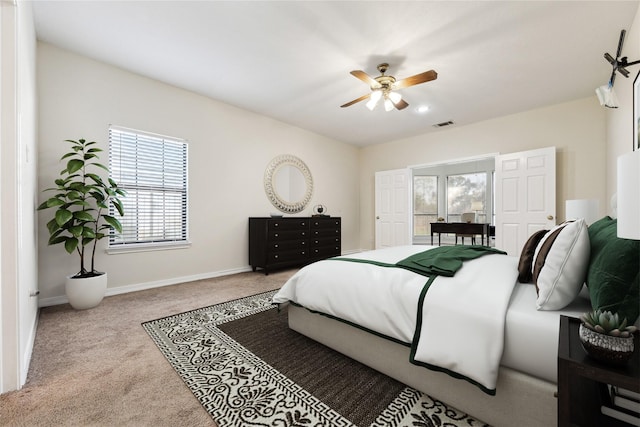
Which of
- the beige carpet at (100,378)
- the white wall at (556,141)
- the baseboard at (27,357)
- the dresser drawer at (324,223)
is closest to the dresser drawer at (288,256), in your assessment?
the dresser drawer at (324,223)

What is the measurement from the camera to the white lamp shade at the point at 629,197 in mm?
793

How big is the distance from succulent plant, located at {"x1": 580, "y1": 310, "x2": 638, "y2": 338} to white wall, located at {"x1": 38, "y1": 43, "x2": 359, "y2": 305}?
4.11 m

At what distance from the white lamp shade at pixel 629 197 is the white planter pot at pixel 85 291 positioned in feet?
12.4

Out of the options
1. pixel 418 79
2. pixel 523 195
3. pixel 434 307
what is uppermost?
pixel 418 79

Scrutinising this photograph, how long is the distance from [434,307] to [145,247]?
3573 mm

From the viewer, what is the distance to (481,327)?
45.6 inches

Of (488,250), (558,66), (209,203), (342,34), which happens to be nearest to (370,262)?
(488,250)

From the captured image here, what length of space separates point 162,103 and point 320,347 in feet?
12.1

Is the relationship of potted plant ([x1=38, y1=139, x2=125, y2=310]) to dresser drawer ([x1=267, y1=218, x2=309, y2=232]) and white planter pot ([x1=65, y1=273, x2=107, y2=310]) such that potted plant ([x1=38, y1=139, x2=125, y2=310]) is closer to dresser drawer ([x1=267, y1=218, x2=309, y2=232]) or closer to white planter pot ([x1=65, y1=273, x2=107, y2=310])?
white planter pot ([x1=65, y1=273, x2=107, y2=310])

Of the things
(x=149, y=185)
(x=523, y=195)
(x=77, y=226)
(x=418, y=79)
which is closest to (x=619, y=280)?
(x=418, y=79)

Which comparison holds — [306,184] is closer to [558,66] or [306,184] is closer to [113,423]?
[558,66]

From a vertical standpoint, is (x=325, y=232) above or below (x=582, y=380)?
above

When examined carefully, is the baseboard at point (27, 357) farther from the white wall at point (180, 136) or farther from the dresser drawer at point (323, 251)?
the dresser drawer at point (323, 251)

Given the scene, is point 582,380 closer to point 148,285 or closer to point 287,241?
point 287,241
